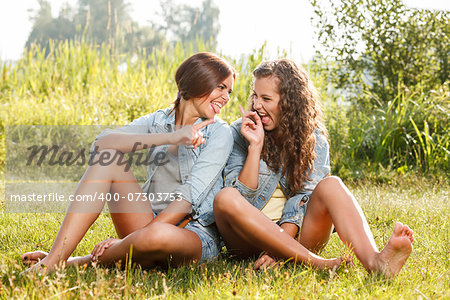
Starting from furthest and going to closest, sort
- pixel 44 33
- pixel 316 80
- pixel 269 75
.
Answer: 1. pixel 44 33
2. pixel 316 80
3. pixel 269 75

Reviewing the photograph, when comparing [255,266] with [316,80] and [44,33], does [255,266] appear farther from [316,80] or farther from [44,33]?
[44,33]

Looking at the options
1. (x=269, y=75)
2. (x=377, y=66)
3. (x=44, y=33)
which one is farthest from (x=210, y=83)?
(x=44, y=33)

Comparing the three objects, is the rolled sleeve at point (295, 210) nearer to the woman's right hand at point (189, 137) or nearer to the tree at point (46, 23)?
the woman's right hand at point (189, 137)

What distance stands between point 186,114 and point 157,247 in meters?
0.91

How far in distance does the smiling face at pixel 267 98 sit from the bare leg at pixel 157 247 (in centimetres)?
86

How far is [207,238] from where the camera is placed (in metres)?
2.57

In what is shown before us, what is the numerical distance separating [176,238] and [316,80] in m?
5.21

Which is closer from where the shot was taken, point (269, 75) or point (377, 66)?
point (269, 75)

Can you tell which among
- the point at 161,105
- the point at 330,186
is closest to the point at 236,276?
the point at 330,186

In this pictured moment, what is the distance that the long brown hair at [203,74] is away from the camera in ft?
8.91

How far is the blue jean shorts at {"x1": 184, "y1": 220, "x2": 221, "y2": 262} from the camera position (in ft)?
8.30

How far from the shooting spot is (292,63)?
294cm

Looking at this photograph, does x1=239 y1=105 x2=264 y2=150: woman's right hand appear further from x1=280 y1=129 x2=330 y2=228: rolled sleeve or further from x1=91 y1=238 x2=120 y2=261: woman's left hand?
x1=91 y1=238 x2=120 y2=261: woman's left hand

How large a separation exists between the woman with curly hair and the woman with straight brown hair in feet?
0.52
